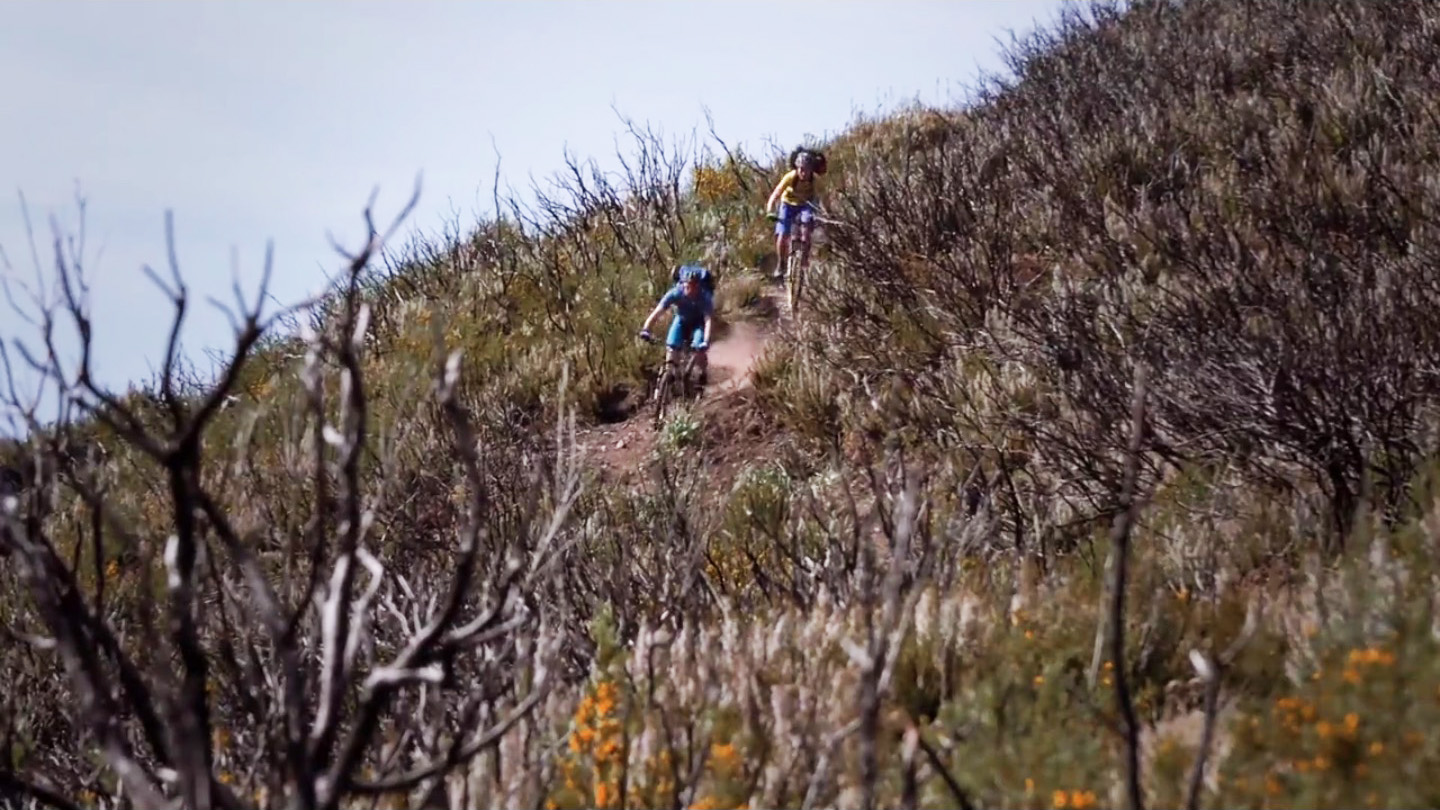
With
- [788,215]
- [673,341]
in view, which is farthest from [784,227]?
[673,341]

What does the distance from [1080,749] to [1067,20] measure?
14.0 metres

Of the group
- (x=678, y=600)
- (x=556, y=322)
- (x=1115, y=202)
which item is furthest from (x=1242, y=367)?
(x=556, y=322)

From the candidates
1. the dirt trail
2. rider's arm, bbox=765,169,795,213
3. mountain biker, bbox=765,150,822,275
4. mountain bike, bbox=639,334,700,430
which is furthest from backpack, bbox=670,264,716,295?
rider's arm, bbox=765,169,795,213

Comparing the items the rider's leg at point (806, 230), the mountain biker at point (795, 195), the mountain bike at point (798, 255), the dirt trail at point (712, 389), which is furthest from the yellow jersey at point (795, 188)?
the dirt trail at point (712, 389)

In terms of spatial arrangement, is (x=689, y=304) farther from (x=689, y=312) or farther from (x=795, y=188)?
(x=795, y=188)

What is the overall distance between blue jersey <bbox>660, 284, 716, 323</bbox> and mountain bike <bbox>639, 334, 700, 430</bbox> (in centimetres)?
20

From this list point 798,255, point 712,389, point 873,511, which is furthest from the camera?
point 798,255

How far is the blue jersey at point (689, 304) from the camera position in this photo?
8.17 meters

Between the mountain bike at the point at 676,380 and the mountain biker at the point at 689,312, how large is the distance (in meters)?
0.05

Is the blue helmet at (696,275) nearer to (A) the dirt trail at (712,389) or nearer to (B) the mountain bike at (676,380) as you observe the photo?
(B) the mountain bike at (676,380)

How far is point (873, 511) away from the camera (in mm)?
3115

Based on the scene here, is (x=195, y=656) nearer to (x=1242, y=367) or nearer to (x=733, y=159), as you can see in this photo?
(x=1242, y=367)

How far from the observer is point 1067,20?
1483 cm

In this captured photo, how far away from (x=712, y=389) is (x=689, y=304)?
2.42 feet
